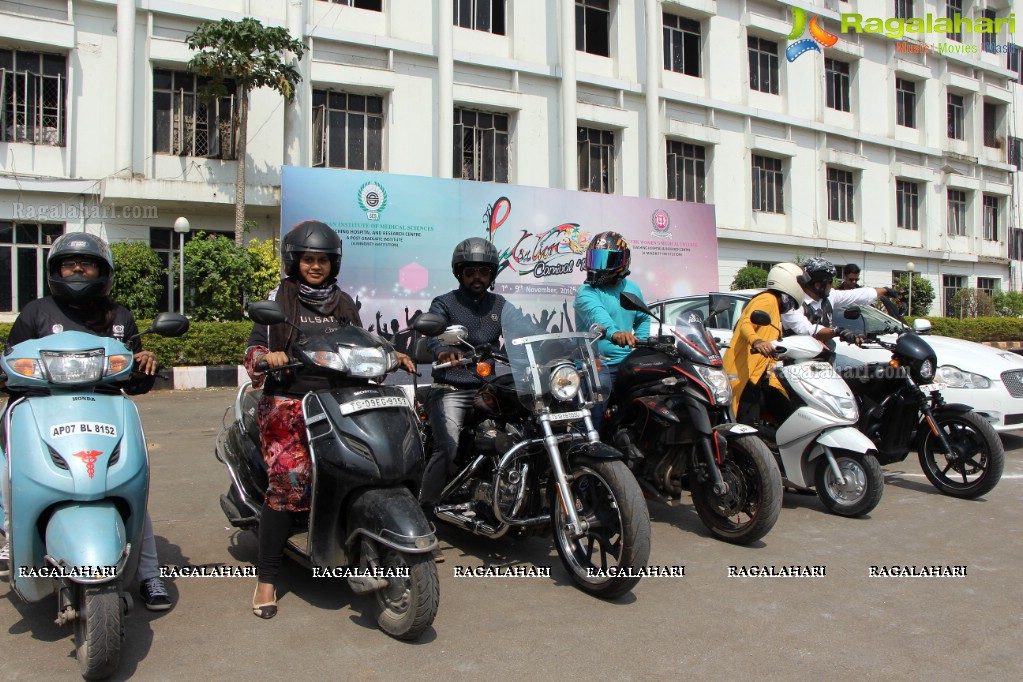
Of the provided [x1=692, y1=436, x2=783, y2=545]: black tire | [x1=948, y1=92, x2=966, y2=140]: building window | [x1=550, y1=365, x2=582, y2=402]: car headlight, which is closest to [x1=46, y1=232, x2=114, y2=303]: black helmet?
[x1=550, y1=365, x2=582, y2=402]: car headlight

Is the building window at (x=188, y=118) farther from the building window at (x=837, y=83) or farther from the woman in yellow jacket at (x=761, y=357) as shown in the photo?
the building window at (x=837, y=83)

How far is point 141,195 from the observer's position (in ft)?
51.2

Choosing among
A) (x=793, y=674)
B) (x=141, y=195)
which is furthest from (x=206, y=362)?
(x=793, y=674)

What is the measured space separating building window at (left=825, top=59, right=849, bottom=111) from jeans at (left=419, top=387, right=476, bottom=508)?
25.6 meters

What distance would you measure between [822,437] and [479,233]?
7.71 meters

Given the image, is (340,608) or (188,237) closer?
(340,608)

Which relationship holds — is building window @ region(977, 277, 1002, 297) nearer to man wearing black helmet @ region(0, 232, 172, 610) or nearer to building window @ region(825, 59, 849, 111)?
building window @ region(825, 59, 849, 111)

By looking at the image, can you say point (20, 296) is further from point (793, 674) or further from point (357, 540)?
point (793, 674)

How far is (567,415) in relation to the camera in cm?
387

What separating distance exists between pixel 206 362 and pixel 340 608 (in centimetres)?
1015

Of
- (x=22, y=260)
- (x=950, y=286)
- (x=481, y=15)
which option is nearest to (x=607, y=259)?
(x=22, y=260)

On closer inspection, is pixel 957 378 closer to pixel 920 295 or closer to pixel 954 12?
pixel 920 295

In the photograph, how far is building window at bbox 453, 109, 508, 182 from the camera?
19750 millimetres

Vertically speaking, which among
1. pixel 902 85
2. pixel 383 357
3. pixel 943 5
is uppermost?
pixel 943 5
